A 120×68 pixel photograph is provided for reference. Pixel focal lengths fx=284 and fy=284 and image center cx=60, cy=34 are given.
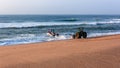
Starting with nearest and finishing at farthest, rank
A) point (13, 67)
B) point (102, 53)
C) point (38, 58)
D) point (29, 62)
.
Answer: point (13, 67)
point (29, 62)
point (38, 58)
point (102, 53)

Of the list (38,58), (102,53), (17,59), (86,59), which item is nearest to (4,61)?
(17,59)

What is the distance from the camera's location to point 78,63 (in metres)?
6.71

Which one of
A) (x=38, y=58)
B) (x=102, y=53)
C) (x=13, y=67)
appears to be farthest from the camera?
(x=102, y=53)

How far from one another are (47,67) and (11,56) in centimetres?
164

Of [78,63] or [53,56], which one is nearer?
[78,63]

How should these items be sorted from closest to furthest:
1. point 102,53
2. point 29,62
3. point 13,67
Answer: point 13,67, point 29,62, point 102,53

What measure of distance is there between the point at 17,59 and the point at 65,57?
1.22 meters

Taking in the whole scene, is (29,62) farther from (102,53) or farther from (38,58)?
(102,53)

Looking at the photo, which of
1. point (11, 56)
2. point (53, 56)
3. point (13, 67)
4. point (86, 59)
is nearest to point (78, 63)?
point (86, 59)

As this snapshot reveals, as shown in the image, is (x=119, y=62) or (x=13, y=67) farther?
(x=119, y=62)

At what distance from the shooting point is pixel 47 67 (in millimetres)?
6387

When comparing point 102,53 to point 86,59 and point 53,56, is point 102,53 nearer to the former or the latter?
point 86,59

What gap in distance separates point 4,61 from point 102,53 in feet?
8.78

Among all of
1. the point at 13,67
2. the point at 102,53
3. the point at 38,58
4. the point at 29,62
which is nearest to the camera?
the point at 13,67
